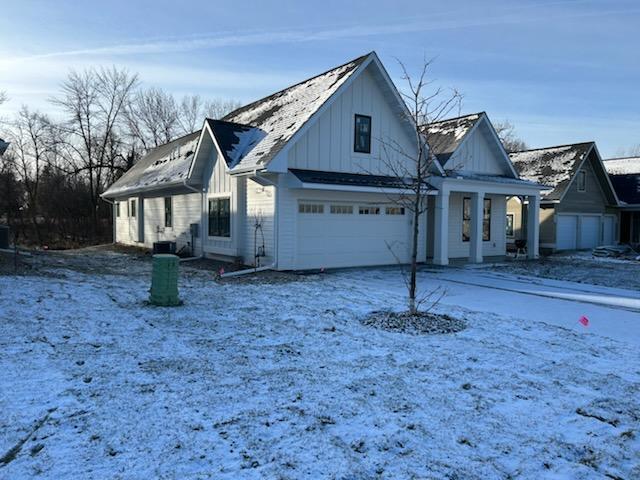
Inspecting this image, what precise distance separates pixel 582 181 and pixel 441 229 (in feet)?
46.3

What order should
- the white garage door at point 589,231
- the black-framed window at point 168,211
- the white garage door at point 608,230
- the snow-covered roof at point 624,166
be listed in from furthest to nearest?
the snow-covered roof at point 624,166 < the white garage door at point 608,230 < the white garage door at point 589,231 < the black-framed window at point 168,211

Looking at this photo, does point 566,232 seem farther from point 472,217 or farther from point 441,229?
point 441,229

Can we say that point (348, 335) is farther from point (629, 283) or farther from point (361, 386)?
point (629, 283)

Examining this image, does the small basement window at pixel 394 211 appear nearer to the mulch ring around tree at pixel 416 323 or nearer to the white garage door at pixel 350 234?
the white garage door at pixel 350 234

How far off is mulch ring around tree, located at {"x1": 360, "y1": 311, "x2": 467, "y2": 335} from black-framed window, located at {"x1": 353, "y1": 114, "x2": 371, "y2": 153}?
27.4 ft

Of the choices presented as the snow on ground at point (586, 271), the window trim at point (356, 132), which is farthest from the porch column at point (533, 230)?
the window trim at point (356, 132)

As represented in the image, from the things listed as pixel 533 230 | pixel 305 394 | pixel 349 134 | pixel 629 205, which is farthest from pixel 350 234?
pixel 629 205

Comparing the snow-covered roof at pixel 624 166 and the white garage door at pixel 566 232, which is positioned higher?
the snow-covered roof at pixel 624 166

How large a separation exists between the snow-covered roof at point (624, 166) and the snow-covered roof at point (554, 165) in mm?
10072

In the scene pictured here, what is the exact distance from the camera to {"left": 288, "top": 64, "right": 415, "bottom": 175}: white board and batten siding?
14.2 metres

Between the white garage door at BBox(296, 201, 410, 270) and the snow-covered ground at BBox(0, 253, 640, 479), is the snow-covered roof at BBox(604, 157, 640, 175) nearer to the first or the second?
the white garage door at BBox(296, 201, 410, 270)

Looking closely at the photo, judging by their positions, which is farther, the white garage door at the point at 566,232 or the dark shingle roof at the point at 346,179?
the white garage door at the point at 566,232

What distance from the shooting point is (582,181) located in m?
26.0

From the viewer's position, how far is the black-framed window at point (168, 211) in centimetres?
2008
